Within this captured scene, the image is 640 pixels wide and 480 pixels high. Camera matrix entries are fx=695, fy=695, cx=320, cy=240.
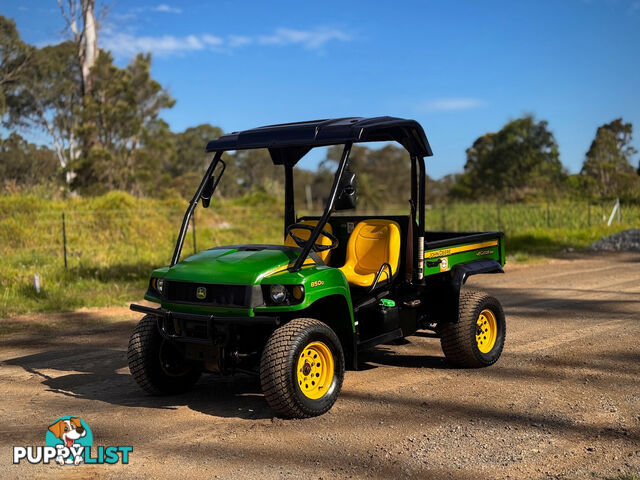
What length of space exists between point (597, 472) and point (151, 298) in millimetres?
3570

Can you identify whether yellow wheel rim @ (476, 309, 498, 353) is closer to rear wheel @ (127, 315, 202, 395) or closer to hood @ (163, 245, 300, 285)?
hood @ (163, 245, 300, 285)

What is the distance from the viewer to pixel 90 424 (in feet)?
17.0

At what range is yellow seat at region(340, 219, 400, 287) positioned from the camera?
247 inches

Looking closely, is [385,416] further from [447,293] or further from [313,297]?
[447,293]

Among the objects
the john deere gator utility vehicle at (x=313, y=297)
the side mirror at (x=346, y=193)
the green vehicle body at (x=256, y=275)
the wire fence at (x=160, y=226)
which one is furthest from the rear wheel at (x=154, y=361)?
the wire fence at (x=160, y=226)

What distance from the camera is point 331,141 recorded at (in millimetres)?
5555

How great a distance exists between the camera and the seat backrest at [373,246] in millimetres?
6297

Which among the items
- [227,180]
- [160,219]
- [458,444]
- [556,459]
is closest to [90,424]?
[458,444]

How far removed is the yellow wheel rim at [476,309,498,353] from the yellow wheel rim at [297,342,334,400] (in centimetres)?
204

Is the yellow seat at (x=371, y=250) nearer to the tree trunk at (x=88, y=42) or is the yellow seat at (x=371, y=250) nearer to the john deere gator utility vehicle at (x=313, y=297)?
the john deere gator utility vehicle at (x=313, y=297)

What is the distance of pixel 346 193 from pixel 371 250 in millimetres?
1305

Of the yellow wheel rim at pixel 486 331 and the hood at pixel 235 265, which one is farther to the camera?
the yellow wheel rim at pixel 486 331

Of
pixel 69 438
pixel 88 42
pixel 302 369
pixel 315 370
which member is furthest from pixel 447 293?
pixel 88 42

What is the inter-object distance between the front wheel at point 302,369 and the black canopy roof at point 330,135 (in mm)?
1451
